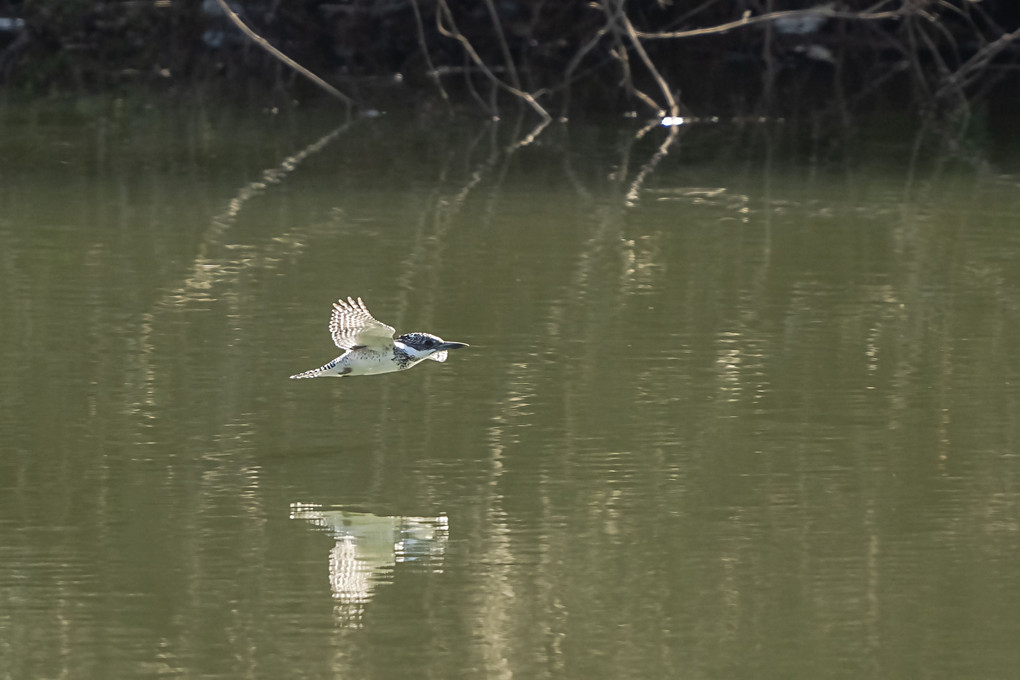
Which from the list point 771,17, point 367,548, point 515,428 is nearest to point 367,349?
point 515,428

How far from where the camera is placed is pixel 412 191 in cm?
1027

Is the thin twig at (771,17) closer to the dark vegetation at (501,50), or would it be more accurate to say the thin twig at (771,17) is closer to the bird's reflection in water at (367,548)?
the dark vegetation at (501,50)

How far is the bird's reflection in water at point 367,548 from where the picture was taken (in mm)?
4703

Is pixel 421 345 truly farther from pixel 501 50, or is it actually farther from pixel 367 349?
pixel 501 50

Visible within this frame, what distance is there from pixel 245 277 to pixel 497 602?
3.82 m

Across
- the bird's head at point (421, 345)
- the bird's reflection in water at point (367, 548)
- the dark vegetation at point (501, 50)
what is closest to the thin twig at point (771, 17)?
the dark vegetation at point (501, 50)

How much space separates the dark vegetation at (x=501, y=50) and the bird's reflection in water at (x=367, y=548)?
32.1ft

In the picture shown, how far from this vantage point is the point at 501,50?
57.0ft

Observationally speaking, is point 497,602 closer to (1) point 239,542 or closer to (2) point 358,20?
(1) point 239,542

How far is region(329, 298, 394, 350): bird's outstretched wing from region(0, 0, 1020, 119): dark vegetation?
912 cm

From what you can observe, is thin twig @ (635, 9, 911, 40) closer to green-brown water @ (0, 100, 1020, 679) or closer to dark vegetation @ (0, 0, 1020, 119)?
dark vegetation @ (0, 0, 1020, 119)

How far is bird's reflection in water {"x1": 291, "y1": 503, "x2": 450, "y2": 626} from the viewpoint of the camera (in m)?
4.70

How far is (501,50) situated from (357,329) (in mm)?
11919

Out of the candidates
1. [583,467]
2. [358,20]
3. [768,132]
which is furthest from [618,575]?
[358,20]
